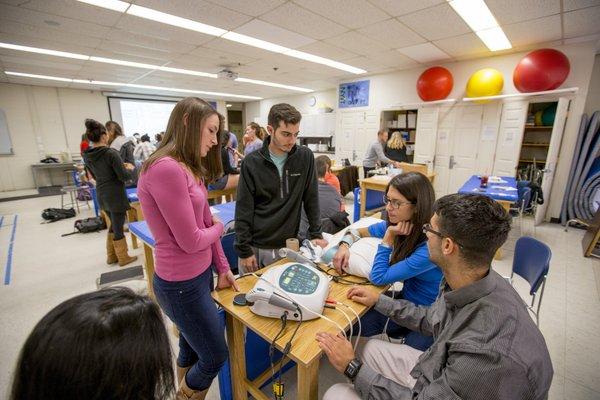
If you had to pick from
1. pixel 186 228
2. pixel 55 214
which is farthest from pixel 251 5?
pixel 55 214

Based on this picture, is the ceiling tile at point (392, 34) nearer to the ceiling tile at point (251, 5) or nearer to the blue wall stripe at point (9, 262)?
the ceiling tile at point (251, 5)

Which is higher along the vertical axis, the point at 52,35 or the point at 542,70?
the point at 52,35

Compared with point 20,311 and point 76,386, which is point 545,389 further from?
point 20,311

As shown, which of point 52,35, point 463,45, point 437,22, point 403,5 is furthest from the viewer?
point 463,45

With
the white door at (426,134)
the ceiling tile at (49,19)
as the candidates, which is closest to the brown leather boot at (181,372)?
the ceiling tile at (49,19)

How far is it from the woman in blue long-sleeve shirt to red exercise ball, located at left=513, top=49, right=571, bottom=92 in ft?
14.2

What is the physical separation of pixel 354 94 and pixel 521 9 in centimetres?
400

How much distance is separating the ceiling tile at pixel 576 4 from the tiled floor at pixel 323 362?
2806 millimetres

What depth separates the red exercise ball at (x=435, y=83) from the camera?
5160 millimetres

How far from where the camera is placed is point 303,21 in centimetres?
342

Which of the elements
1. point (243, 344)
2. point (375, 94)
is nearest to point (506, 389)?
point (243, 344)

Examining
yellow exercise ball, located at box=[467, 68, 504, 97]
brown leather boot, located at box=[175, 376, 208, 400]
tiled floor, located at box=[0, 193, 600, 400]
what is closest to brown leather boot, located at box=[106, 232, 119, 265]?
tiled floor, located at box=[0, 193, 600, 400]

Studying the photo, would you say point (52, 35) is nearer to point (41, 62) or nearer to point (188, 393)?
point (41, 62)

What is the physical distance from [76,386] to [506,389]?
0.88 m
